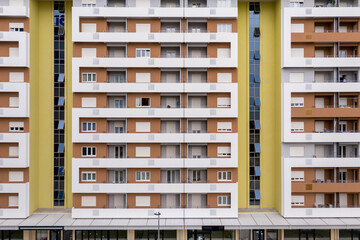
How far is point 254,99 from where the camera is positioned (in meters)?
29.3

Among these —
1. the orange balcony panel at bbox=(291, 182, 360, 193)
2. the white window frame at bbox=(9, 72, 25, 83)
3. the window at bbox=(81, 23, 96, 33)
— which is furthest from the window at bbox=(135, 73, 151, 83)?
the orange balcony panel at bbox=(291, 182, 360, 193)

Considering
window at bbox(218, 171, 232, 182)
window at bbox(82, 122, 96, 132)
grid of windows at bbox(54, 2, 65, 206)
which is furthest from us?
grid of windows at bbox(54, 2, 65, 206)

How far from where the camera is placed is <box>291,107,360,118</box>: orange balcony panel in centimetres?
2722

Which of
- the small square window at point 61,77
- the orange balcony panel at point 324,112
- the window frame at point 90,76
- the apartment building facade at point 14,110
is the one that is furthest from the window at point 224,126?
the apartment building facade at point 14,110

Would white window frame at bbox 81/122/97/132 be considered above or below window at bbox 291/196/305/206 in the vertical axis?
above

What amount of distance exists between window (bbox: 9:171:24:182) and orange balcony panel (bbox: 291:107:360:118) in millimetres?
27237

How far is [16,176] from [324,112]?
30726mm

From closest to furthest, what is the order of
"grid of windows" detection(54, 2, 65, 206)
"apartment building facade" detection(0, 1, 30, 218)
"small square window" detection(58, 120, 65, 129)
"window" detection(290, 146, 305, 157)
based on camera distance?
"apartment building facade" detection(0, 1, 30, 218) < "window" detection(290, 146, 305, 157) < "small square window" detection(58, 120, 65, 129) < "grid of windows" detection(54, 2, 65, 206)

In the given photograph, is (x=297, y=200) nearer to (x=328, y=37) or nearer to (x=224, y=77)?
(x=224, y=77)

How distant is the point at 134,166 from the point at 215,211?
9091 millimetres

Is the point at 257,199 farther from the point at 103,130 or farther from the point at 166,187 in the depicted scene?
the point at 103,130

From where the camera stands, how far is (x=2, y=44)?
27391 millimetres

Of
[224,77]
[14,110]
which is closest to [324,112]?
[224,77]

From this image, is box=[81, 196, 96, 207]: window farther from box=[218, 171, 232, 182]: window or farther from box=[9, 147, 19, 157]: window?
box=[218, 171, 232, 182]: window
